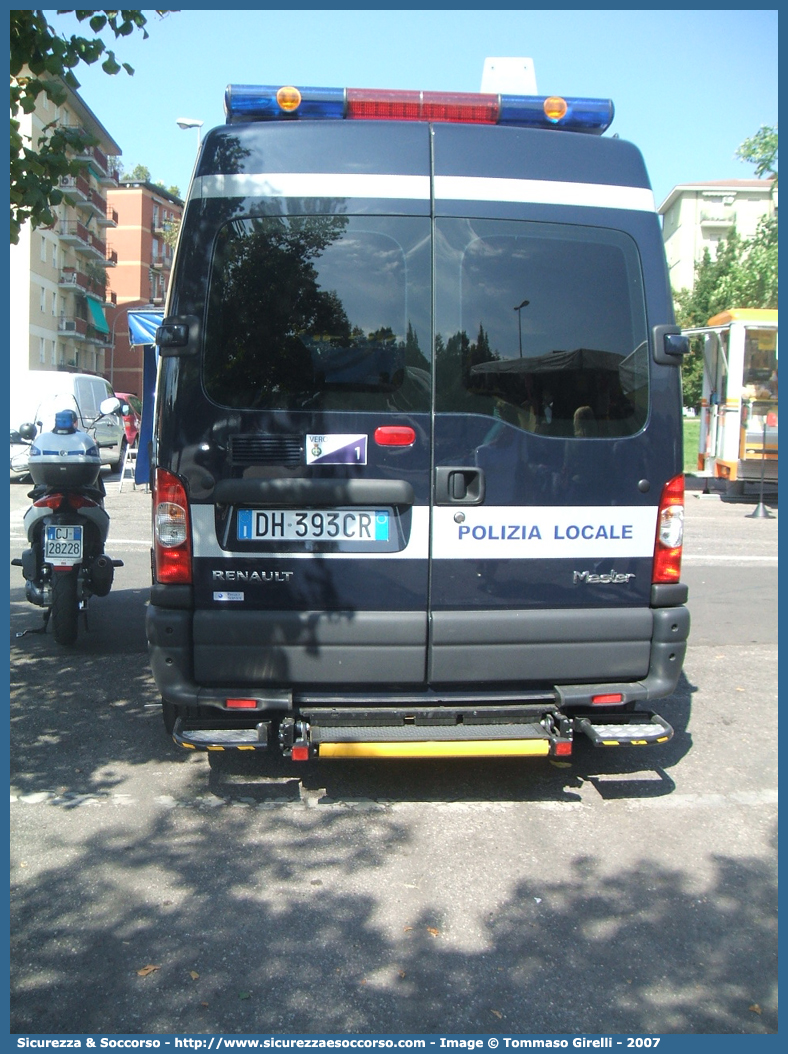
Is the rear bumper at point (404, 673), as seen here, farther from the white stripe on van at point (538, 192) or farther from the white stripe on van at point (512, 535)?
the white stripe on van at point (538, 192)

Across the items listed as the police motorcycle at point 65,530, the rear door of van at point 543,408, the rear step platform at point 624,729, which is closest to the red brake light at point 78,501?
the police motorcycle at point 65,530

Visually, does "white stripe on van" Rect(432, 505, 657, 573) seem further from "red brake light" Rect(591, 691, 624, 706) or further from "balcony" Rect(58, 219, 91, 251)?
"balcony" Rect(58, 219, 91, 251)

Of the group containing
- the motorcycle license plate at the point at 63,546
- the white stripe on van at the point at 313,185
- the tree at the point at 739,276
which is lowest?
the motorcycle license plate at the point at 63,546

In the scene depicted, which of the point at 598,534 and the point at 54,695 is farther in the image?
the point at 54,695

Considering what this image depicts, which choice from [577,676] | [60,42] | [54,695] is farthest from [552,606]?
[60,42]

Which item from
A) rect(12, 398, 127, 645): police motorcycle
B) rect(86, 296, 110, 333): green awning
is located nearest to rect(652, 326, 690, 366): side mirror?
rect(12, 398, 127, 645): police motorcycle

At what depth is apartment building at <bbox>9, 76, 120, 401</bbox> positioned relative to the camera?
49.8m

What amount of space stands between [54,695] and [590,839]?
353 cm

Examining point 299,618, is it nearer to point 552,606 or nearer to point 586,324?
point 552,606

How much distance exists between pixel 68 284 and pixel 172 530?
60220 millimetres

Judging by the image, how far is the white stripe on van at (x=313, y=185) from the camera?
4230 mm

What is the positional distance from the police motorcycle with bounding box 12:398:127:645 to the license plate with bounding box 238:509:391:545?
10.4 feet

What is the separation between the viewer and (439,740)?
431 centimetres

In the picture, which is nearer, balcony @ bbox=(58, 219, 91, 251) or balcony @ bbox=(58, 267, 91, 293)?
balcony @ bbox=(58, 267, 91, 293)
